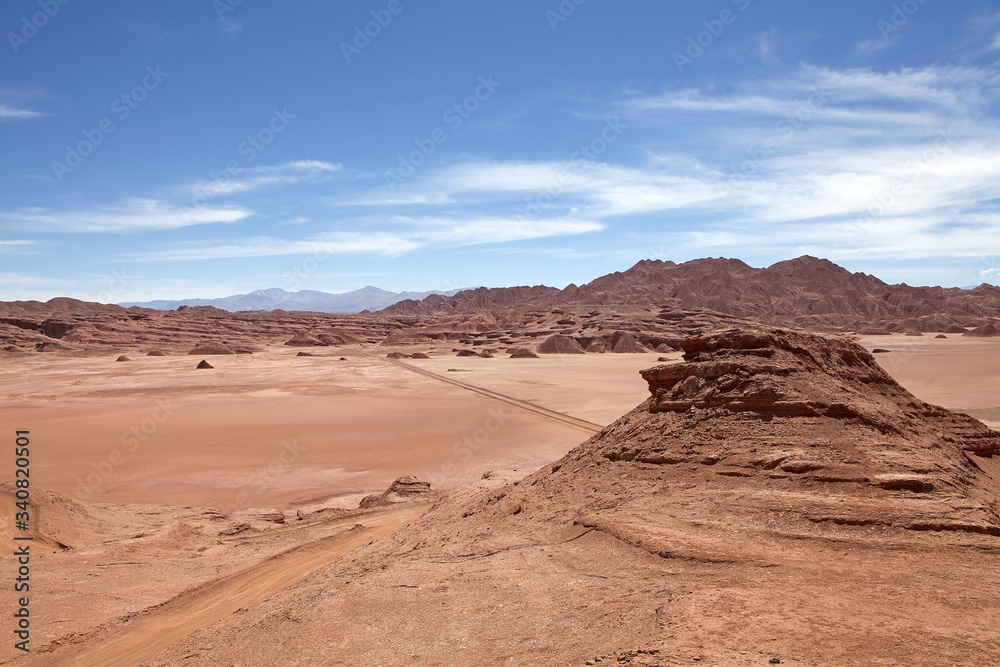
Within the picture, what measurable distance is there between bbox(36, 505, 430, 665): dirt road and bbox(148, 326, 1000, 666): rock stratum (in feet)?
2.09

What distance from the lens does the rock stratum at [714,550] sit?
3658mm

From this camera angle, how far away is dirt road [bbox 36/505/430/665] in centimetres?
556

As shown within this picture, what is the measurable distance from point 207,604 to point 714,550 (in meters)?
5.58

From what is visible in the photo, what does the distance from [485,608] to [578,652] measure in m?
1.14

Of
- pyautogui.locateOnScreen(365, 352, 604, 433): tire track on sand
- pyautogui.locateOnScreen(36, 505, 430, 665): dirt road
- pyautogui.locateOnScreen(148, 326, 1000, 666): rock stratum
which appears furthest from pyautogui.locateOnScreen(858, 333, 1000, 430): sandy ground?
pyautogui.locateOnScreen(36, 505, 430, 665): dirt road

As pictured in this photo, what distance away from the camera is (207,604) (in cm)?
676

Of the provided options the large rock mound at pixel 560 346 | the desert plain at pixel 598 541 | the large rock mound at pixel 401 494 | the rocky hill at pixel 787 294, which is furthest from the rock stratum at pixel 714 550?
the rocky hill at pixel 787 294

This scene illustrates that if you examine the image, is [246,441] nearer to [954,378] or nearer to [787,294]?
[954,378]

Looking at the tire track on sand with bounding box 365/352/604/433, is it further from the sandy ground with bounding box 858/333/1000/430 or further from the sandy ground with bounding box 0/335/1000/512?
the sandy ground with bounding box 858/333/1000/430

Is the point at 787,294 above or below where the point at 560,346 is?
above

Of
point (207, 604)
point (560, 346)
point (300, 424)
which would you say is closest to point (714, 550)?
point (207, 604)

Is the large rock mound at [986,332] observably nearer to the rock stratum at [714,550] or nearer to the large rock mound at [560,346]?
the large rock mound at [560,346]

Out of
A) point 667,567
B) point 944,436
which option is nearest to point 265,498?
point 667,567

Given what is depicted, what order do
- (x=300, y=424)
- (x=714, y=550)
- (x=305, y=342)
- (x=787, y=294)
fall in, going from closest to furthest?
(x=714, y=550), (x=300, y=424), (x=305, y=342), (x=787, y=294)
